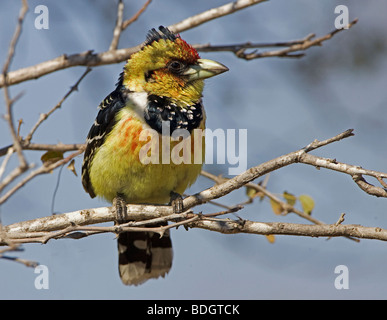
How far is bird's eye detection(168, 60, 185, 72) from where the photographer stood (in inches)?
159

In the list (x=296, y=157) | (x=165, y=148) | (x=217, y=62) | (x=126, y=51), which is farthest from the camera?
(x=126, y=51)

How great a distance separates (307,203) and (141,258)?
1362 mm

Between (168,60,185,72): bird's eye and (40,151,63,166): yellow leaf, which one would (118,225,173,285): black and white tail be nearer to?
(40,151,63,166): yellow leaf

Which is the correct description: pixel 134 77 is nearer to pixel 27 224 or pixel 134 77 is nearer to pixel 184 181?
pixel 184 181

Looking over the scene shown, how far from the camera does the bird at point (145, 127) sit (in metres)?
3.70

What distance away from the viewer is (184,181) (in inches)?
152

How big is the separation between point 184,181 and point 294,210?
0.95 metres

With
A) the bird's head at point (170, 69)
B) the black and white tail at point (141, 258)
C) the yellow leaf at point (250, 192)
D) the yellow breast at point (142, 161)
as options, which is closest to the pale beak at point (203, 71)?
the bird's head at point (170, 69)

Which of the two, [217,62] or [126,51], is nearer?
[217,62]

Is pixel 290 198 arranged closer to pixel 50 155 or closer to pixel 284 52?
pixel 284 52

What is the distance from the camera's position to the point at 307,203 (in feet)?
13.7

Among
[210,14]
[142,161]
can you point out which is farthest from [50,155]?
[210,14]

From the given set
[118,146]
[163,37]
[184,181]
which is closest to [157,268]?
[184,181]

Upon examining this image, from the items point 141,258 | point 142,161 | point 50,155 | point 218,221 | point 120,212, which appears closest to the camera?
point 218,221
